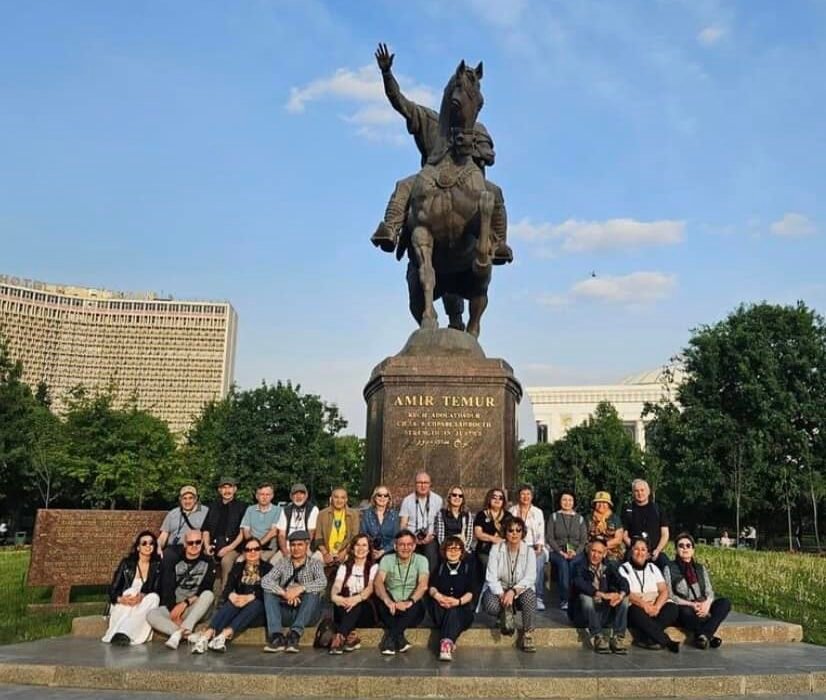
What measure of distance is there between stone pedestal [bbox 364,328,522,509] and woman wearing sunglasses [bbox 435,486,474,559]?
1766 millimetres

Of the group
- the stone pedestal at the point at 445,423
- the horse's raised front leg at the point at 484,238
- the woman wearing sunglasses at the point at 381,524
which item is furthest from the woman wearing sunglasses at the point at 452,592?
the horse's raised front leg at the point at 484,238

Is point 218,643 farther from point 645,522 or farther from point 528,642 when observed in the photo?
point 645,522

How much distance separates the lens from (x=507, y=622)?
7344 mm

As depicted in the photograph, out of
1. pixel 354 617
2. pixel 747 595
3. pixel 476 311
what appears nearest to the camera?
pixel 354 617

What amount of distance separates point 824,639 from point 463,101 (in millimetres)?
8624

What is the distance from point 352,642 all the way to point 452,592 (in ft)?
3.47

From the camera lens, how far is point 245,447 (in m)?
44.2

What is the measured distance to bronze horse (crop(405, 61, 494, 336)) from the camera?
11.6m

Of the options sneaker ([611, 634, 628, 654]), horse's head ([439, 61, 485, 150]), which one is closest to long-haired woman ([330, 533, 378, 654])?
sneaker ([611, 634, 628, 654])

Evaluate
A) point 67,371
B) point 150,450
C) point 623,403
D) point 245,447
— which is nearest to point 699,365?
point 245,447

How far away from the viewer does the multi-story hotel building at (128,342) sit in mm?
130500

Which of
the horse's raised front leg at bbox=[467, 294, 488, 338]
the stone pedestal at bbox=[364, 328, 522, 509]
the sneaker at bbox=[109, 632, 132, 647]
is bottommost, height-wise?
the sneaker at bbox=[109, 632, 132, 647]

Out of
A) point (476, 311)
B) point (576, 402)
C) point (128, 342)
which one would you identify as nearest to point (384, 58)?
point (476, 311)

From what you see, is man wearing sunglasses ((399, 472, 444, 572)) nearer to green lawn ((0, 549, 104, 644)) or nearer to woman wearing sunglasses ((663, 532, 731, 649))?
woman wearing sunglasses ((663, 532, 731, 649))
